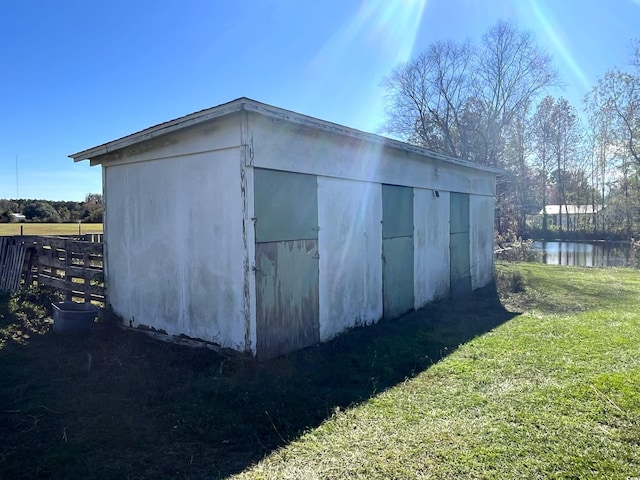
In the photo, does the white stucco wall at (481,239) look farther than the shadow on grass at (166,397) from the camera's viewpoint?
Yes

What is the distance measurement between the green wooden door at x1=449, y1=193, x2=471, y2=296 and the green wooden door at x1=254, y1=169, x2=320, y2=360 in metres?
4.69

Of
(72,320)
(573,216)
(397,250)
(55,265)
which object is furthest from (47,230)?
(573,216)

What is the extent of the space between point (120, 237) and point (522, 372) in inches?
223

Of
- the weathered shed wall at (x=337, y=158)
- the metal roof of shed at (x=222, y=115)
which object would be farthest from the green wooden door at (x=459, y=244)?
the metal roof of shed at (x=222, y=115)

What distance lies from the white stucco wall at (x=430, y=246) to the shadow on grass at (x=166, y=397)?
2040 mm

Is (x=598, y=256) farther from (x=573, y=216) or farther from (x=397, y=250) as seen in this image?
(x=397, y=250)

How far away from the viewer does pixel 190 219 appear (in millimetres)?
5281

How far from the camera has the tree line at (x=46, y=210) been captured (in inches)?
1454

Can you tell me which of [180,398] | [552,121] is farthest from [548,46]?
[180,398]

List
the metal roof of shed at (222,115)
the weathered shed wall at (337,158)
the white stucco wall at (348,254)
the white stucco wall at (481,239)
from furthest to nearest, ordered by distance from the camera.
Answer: the white stucco wall at (481,239) → the white stucco wall at (348,254) → the weathered shed wall at (337,158) → the metal roof of shed at (222,115)

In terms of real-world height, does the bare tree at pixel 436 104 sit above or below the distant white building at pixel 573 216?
above

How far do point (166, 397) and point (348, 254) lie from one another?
320cm

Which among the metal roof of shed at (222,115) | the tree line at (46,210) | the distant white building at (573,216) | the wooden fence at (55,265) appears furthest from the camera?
the tree line at (46,210)

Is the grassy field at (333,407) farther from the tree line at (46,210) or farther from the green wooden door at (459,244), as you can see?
the tree line at (46,210)
